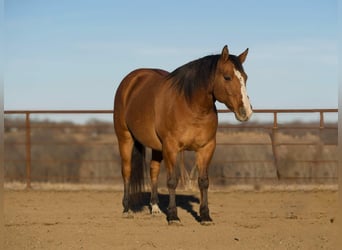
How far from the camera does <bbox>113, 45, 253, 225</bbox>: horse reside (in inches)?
262

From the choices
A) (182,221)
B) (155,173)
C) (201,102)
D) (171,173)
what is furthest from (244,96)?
(155,173)

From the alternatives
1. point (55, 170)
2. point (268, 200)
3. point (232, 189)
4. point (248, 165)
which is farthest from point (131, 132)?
point (55, 170)

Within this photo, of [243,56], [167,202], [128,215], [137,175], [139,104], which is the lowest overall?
[167,202]

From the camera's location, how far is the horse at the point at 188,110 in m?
6.66

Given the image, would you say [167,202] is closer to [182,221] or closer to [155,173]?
[155,173]

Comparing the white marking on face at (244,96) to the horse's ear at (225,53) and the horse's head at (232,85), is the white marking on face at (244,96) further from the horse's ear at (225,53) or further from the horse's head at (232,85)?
the horse's ear at (225,53)

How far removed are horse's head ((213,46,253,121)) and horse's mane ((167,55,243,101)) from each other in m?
0.14

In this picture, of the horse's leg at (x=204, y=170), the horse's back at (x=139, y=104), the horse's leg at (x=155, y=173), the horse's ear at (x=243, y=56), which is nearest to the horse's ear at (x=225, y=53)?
the horse's ear at (x=243, y=56)

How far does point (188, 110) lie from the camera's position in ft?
23.1

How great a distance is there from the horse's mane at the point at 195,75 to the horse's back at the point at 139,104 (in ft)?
1.57

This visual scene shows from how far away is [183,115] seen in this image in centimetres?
704

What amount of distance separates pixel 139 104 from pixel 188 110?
1110mm

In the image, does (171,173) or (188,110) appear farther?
(171,173)

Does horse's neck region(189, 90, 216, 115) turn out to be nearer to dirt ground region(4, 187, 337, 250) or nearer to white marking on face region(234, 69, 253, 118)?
white marking on face region(234, 69, 253, 118)
